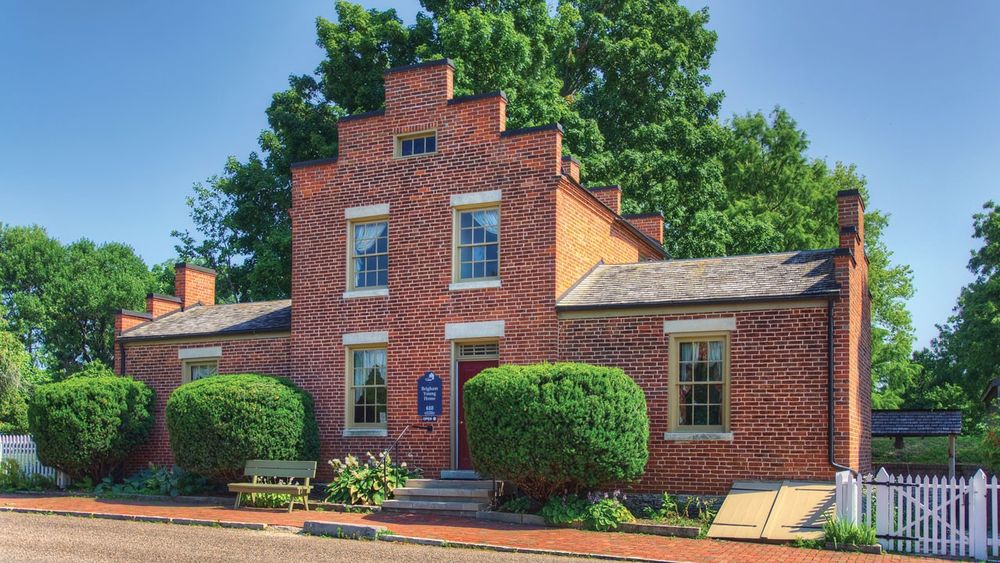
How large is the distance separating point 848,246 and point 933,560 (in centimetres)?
606

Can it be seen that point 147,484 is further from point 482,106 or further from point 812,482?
point 812,482

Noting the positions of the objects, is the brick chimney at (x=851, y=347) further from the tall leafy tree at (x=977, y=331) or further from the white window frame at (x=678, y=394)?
the tall leafy tree at (x=977, y=331)

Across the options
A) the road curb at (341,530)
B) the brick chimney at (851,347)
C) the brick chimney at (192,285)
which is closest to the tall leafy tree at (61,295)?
the brick chimney at (192,285)

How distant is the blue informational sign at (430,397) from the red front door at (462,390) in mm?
441

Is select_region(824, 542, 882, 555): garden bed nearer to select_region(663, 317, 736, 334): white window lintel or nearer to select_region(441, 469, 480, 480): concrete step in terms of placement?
select_region(663, 317, 736, 334): white window lintel

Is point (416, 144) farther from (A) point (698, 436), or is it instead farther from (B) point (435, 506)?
(A) point (698, 436)

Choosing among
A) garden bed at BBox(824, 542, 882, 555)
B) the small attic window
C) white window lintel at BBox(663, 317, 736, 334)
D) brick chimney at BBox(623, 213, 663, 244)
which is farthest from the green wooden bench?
brick chimney at BBox(623, 213, 663, 244)

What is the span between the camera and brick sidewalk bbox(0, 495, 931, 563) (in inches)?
533

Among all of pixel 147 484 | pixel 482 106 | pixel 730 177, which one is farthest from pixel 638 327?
pixel 730 177

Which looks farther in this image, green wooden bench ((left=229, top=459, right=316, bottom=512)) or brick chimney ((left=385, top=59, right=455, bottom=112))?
brick chimney ((left=385, top=59, right=455, bottom=112))

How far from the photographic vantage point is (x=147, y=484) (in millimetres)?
21094

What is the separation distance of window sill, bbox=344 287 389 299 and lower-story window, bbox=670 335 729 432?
604cm

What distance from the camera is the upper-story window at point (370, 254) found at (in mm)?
20797

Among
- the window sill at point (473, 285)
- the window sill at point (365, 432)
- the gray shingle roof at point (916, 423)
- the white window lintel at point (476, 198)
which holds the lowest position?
the window sill at point (365, 432)
